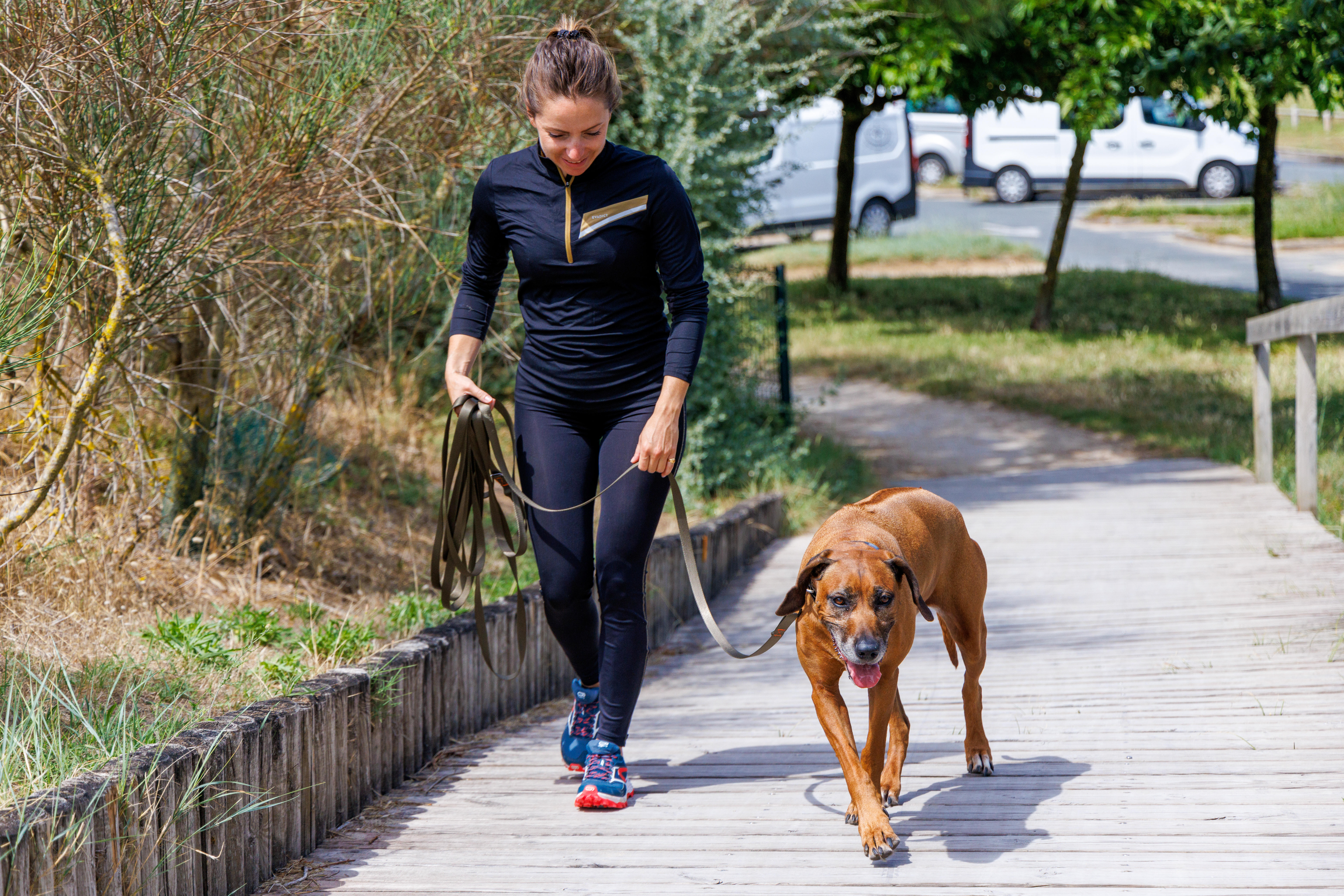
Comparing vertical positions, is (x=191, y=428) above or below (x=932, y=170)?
below

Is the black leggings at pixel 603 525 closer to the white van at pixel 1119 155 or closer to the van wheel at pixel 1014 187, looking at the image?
the white van at pixel 1119 155

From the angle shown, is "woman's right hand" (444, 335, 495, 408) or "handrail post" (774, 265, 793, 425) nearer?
"woman's right hand" (444, 335, 495, 408)

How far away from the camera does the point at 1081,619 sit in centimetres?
537

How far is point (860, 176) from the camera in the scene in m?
23.4

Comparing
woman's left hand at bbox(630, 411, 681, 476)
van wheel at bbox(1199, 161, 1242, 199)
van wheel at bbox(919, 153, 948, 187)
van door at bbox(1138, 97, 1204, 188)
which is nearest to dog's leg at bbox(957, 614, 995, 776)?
woman's left hand at bbox(630, 411, 681, 476)

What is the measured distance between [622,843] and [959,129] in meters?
29.7

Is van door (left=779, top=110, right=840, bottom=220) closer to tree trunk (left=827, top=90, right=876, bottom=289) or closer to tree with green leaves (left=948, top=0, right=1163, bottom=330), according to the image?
tree trunk (left=827, top=90, right=876, bottom=289)

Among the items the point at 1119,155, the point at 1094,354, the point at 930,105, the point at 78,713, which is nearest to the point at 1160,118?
the point at 1119,155

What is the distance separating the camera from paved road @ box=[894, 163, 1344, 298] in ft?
62.2

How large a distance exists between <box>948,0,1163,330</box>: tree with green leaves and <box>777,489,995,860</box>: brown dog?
746 centimetres

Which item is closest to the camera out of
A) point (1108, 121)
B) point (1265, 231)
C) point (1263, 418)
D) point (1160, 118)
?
point (1263, 418)

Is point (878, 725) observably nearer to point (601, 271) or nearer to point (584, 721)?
point (584, 721)

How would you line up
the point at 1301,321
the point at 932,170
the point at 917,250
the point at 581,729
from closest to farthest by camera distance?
the point at 581,729, the point at 1301,321, the point at 917,250, the point at 932,170

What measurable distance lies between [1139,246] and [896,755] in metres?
22.1
